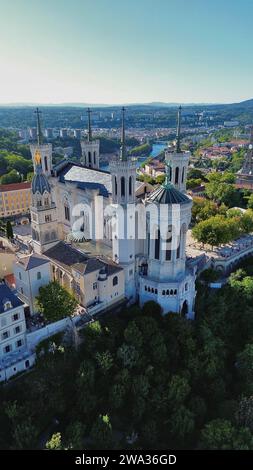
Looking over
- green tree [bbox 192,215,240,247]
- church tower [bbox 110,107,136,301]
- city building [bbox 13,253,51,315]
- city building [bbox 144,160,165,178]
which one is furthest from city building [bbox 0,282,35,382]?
city building [bbox 144,160,165,178]

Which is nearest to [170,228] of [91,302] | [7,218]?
[91,302]

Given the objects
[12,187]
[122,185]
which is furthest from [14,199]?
[122,185]

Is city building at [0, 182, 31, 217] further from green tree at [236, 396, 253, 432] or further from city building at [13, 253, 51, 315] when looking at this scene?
green tree at [236, 396, 253, 432]

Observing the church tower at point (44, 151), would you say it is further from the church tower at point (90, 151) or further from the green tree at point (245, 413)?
the green tree at point (245, 413)

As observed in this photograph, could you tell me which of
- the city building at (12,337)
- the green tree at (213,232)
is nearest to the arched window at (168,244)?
the city building at (12,337)

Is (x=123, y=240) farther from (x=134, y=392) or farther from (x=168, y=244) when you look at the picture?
(x=134, y=392)
